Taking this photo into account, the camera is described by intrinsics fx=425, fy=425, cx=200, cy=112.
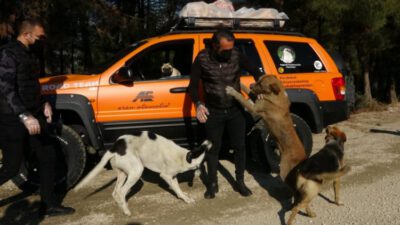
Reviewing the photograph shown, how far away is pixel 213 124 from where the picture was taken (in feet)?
15.3

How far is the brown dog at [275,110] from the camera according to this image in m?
4.48

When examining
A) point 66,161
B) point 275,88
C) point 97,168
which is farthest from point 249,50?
point 66,161

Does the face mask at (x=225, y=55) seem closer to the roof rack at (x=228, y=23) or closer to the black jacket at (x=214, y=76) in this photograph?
the black jacket at (x=214, y=76)

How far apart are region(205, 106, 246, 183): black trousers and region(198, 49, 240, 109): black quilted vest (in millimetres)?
99

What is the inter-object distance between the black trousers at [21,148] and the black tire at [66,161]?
78 cm

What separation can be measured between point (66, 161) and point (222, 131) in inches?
76.3

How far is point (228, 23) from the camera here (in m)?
5.81

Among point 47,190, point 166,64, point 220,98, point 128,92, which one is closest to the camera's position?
point 47,190

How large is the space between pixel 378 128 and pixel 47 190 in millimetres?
7354

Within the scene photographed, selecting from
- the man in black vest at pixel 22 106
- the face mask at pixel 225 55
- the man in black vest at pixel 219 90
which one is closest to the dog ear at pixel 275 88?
the man in black vest at pixel 219 90

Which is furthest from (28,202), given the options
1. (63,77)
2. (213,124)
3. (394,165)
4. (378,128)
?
(378,128)

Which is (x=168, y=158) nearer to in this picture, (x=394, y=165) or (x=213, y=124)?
(x=213, y=124)

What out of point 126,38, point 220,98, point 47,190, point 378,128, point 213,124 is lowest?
point 378,128

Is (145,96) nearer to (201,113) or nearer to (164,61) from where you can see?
(164,61)
